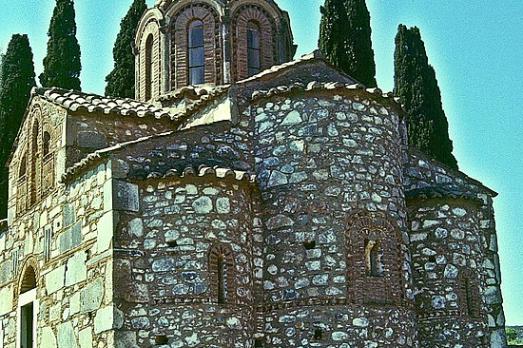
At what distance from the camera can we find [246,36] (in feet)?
58.4

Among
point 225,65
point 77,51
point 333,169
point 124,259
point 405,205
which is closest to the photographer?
point 124,259

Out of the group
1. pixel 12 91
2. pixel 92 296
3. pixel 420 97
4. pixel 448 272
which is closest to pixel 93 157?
pixel 92 296

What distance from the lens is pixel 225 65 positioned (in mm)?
17219

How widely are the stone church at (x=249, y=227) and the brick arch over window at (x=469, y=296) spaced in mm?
41

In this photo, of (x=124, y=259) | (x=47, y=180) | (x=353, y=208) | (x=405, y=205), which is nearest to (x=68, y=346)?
(x=124, y=259)

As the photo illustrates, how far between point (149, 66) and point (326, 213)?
689 centimetres

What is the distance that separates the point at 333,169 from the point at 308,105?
1.11 m

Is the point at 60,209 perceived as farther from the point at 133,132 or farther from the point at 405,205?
the point at 405,205

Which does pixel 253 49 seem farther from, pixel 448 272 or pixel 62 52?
pixel 62 52

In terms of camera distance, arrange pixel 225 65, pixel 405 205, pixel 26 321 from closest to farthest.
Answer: pixel 405 205
pixel 26 321
pixel 225 65

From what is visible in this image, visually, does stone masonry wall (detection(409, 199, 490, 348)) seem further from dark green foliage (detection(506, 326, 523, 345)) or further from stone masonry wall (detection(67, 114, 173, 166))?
dark green foliage (detection(506, 326, 523, 345))

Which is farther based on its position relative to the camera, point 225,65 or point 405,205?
point 225,65

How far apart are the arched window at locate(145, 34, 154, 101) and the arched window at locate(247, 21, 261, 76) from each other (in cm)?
212

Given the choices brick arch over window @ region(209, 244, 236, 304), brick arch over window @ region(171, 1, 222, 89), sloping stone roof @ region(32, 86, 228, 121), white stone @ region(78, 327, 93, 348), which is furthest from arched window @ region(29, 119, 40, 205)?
brick arch over window @ region(209, 244, 236, 304)
